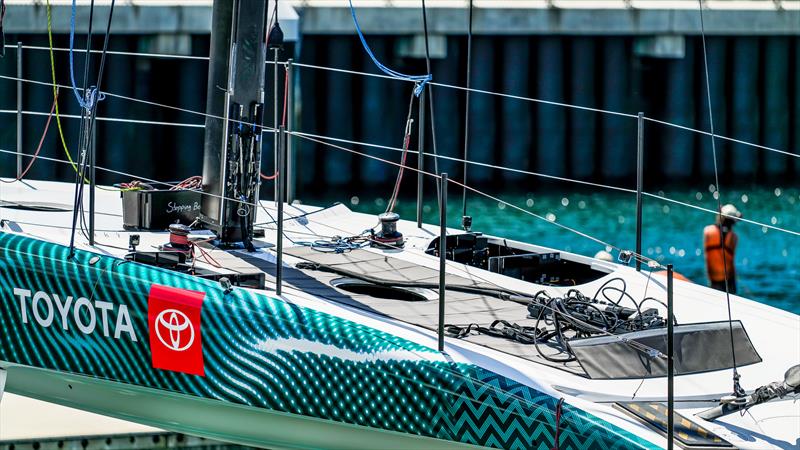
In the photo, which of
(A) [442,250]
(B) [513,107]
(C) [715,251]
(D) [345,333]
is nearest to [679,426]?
(A) [442,250]

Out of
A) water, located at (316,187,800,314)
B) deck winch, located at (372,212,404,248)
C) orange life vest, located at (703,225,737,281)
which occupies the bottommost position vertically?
water, located at (316,187,800,314)

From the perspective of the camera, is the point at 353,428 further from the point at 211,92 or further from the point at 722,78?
the point at 722,78

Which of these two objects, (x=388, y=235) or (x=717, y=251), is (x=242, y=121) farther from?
(x=717, y=251)

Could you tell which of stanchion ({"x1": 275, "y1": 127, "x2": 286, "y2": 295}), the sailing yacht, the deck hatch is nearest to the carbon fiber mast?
the sailing yacht

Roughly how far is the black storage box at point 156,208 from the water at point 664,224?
8143 millimetres

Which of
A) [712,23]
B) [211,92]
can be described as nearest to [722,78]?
[712,23]

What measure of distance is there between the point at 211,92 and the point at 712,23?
1348 centimetres

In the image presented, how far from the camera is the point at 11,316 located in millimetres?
7414

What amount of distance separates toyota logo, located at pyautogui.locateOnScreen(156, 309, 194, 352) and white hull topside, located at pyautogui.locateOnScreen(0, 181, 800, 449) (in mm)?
326

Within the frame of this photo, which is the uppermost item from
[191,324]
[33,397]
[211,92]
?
[211,92]

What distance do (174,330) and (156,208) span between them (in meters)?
1.70

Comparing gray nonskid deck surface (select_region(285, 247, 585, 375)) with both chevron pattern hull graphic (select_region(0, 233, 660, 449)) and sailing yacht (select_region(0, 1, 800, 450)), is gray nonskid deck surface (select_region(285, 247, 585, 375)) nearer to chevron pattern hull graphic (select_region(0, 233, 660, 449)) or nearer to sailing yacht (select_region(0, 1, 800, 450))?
sailing yacht (select_region(0, 1, 800, 450))

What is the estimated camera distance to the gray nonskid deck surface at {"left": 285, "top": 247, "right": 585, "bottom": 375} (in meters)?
6.70

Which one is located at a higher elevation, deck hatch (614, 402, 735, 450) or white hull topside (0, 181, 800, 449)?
white hull topside (0, 181, 800, 449)
